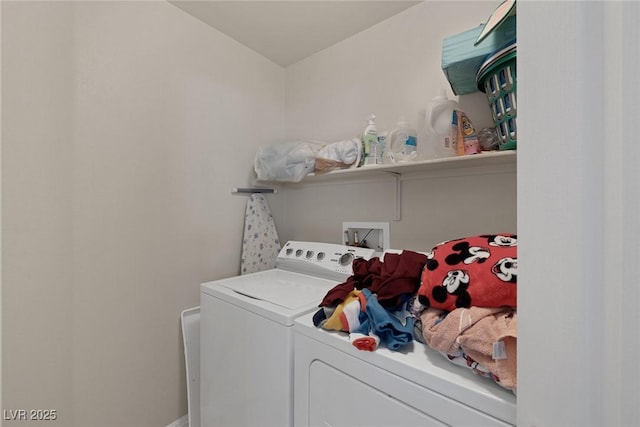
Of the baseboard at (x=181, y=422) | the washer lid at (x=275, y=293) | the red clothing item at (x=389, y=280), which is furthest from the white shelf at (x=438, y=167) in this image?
the baseboard at (x=181, y=422)

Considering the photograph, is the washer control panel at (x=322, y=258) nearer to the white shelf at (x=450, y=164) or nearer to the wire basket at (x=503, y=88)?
the white shelf at (x=450, y=164)

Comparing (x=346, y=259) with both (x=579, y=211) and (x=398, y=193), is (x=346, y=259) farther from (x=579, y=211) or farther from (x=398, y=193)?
(x=579, y=211)

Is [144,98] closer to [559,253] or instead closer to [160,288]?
[160,288]

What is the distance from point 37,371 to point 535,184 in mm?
1886

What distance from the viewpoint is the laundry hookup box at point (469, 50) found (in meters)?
0.96

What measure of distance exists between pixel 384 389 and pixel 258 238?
1442 mm

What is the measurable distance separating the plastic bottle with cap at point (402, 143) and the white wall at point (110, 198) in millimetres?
1100

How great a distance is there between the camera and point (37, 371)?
1.16 metres

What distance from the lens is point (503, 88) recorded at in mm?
996

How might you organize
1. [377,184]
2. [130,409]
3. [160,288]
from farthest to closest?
1. [377,184]
2. [160,288]
3. [130,409]

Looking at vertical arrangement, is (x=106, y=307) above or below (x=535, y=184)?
below

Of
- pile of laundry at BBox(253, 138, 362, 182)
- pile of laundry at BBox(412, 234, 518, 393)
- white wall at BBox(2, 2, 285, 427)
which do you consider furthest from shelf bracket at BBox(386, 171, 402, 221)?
white wall at BBox(2, 2, 285, 427)

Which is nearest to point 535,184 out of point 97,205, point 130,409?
A: point 97,205

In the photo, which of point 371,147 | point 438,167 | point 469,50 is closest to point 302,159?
point 371,147
